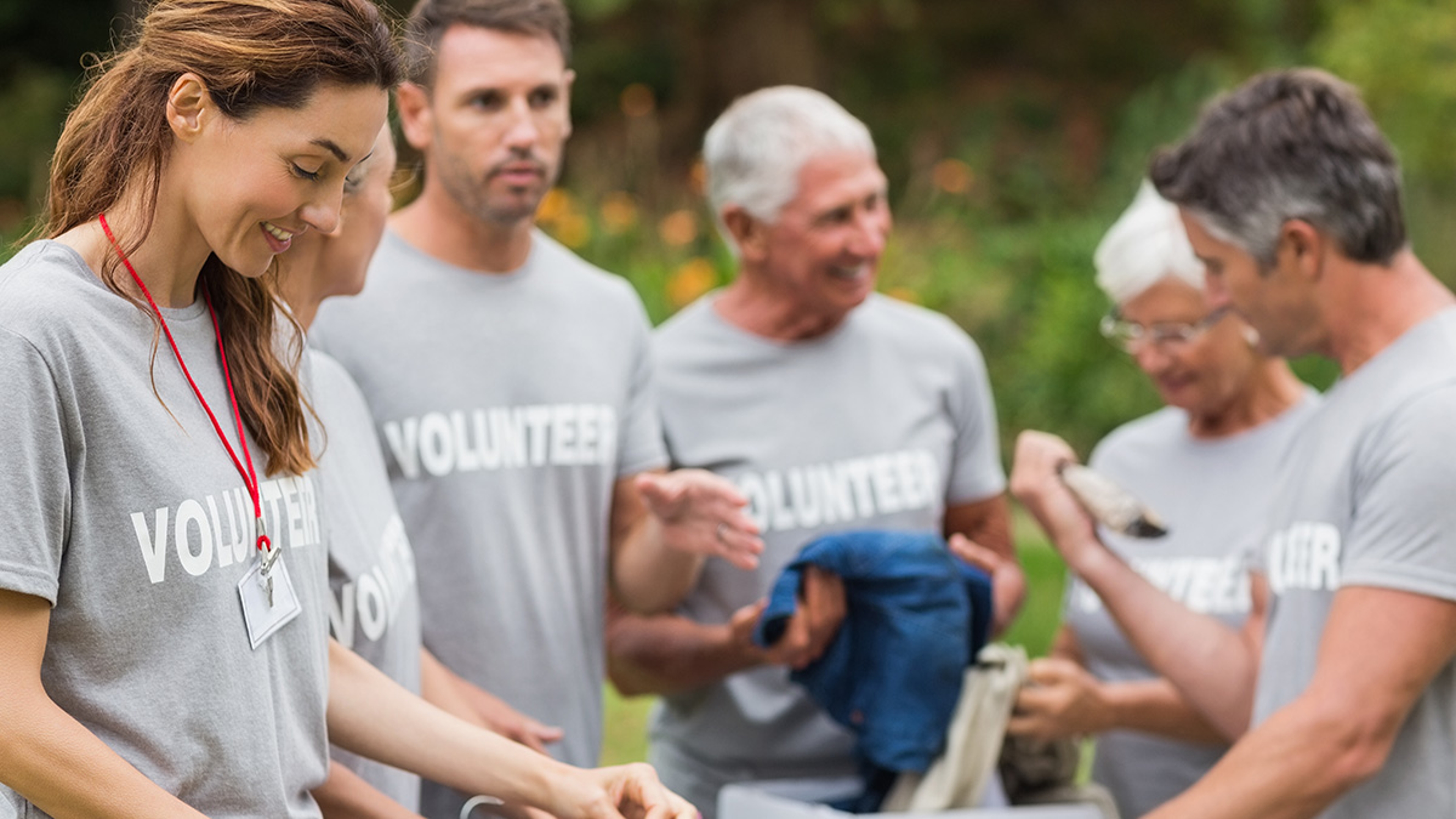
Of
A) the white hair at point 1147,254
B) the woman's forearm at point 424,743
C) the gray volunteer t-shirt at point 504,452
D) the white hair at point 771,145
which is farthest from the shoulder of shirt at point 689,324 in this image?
the woman's forearm at point 424,743

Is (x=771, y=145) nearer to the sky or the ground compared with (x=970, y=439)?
nearer to the sky

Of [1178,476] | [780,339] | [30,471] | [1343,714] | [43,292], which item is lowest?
[1343,714]

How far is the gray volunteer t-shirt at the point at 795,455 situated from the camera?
3053mm

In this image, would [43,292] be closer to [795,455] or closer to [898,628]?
[898,628]

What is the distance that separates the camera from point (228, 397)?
5.68 feet

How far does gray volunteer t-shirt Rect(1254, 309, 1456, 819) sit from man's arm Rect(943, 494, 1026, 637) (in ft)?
2.33

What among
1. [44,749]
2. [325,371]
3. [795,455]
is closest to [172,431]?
[44,749]

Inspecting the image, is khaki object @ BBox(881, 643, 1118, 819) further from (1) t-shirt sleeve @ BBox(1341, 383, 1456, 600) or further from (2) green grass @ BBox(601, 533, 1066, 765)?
(2) green grass @ BBox(601, 533, 1066, 765)

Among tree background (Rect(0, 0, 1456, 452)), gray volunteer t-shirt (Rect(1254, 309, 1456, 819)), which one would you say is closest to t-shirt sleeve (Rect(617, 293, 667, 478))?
gray volunteer t-shirt (Rect(1254, 309, 1456, 819))

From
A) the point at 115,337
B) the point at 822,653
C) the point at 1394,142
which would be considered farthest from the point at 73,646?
the point at 1394,142

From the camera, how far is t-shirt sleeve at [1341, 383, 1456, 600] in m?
2.24

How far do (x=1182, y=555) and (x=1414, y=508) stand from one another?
0.86 metres

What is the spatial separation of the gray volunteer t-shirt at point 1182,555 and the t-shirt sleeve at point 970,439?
0.29 meters

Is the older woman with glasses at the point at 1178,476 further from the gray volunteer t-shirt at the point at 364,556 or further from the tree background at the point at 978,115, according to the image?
the tree background at the point at 978,115
